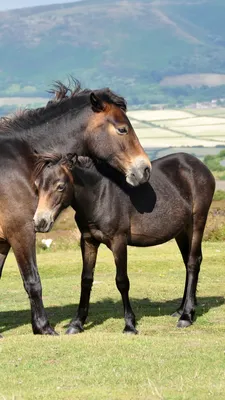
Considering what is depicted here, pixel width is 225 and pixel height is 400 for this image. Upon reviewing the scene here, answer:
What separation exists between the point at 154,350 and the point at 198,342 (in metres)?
0.87

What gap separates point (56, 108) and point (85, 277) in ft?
7.58

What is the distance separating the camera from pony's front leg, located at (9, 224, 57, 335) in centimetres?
1245

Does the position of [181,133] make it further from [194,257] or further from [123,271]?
[123,271]

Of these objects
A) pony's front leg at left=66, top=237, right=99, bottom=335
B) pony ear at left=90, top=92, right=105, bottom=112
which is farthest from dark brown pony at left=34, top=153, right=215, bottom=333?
pony ear at left=90, top=92, right=105, bottom=112

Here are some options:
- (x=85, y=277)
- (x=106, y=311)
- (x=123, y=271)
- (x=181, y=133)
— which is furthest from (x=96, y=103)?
(x=181, y=133)

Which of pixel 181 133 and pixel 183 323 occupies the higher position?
pixel 183 323

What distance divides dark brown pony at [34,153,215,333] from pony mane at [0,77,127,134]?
781mm

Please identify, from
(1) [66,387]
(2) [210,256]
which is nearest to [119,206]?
(1) [66,387]

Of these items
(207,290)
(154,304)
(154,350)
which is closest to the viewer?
(154,350)

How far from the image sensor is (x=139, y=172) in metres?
12.5

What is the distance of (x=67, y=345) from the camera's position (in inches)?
450

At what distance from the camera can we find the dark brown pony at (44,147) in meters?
12.5

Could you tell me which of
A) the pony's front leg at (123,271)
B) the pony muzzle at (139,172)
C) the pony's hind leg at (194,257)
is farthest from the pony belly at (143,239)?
the pony muzzle at (139,172)

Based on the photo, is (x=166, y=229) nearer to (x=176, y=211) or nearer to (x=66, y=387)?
(x=176, y=211)
